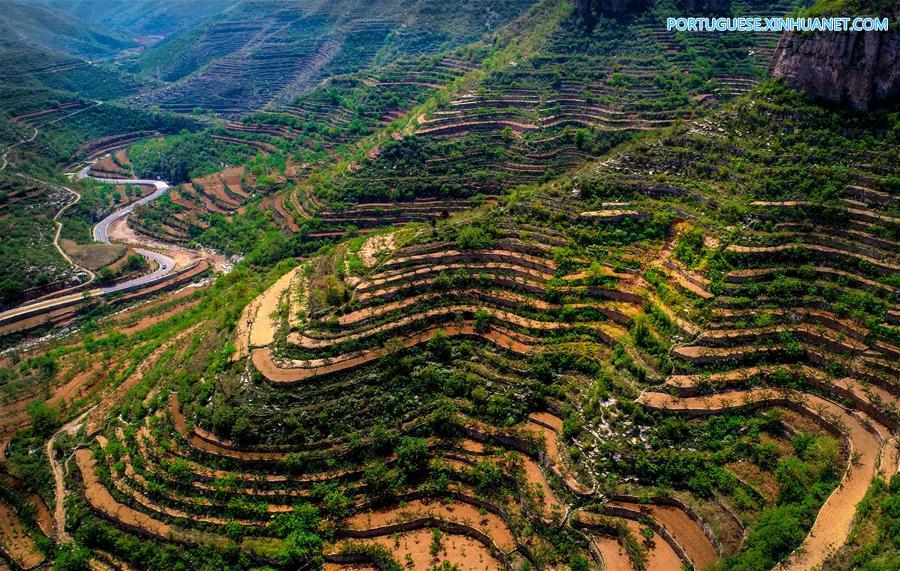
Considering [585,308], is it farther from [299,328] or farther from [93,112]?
[93,112]

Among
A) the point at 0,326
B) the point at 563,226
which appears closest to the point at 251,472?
the point at 563,226

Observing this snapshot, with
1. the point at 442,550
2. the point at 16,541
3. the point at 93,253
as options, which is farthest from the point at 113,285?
the point at 442,550

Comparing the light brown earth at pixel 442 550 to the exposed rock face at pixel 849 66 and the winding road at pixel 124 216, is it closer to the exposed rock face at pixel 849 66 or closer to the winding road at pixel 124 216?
the exposed rock face at pixel 849 66

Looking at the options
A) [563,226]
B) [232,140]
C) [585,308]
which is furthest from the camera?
[232,140]

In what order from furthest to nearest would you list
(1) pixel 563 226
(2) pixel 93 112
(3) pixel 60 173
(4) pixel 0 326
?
(2) pixel 93 112 → (3) pixel 60 173 → (4) pixel 0 326 → (1) pixel 563 226

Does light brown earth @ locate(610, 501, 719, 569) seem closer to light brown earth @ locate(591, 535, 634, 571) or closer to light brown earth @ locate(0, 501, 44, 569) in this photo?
light brown earth @ locate(591, 535, 634, 571)

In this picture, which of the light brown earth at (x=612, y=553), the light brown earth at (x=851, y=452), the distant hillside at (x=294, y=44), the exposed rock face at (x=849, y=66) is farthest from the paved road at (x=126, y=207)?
the exposed rock face at (x=849, y=66)

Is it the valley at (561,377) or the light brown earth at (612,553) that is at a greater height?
the valley at (561,377)
